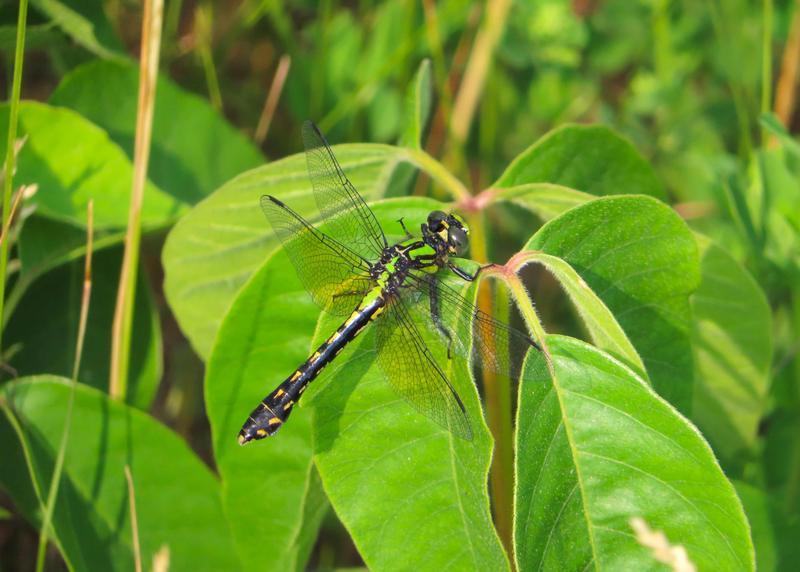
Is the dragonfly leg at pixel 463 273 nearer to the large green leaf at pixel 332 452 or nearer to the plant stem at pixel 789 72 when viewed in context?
the large green leaf at pixel 332 452

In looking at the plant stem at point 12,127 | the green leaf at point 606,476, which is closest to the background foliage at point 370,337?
the green leaf at point 606,476

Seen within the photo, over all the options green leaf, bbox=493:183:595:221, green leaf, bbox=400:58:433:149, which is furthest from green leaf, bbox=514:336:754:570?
green leaf, bbox=400:58:433:149

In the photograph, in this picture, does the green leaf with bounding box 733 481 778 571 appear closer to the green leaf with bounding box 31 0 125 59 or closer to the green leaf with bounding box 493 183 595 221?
the green leaf with bounding box 493 183 595 221

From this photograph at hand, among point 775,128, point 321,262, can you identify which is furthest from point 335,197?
point 775,128

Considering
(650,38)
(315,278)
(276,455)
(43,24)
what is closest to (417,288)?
(315,278)

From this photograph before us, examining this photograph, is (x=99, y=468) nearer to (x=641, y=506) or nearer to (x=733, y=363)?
(x=641, y=506)
